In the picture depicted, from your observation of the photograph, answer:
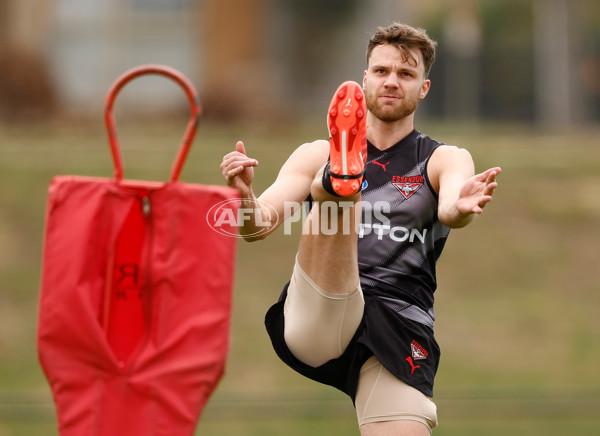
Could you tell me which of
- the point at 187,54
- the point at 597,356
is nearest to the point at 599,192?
the point at 597,356

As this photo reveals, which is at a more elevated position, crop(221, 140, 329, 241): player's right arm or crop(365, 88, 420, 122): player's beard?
crop(365, 88, 420, 122): player's beard

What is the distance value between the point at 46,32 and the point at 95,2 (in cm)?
132

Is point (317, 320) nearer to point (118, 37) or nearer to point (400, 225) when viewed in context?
point (400, 225)

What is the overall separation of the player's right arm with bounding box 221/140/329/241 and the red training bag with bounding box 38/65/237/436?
0.33 ft

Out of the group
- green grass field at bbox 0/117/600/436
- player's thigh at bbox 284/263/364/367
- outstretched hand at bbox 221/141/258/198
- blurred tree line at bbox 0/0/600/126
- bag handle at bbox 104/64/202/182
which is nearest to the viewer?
outstretched hand at bbox 221/141/258/198

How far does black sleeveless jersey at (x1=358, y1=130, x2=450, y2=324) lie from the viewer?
379 cm

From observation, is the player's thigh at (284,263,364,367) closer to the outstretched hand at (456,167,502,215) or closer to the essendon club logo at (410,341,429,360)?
the essendon club logo at (410,341,429,360)

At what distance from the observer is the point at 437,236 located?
12.9 feet

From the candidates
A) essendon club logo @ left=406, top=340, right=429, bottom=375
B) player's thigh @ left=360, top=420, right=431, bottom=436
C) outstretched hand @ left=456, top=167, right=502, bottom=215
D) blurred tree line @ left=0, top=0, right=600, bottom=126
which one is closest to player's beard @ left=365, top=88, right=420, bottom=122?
outstretched hand @ left=456, top=167, right=502, bottom=215

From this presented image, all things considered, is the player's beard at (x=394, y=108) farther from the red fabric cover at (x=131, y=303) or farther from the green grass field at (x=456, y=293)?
the green grass field at (x=456, y=293)

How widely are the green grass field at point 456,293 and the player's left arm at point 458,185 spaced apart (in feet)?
21.5

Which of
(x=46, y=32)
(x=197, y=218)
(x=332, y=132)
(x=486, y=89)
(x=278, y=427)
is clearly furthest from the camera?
(x=486, y=89)

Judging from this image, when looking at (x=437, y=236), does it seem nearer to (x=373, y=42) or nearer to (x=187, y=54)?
(x=373, y=42)

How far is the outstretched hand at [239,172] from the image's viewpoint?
3670 mm
